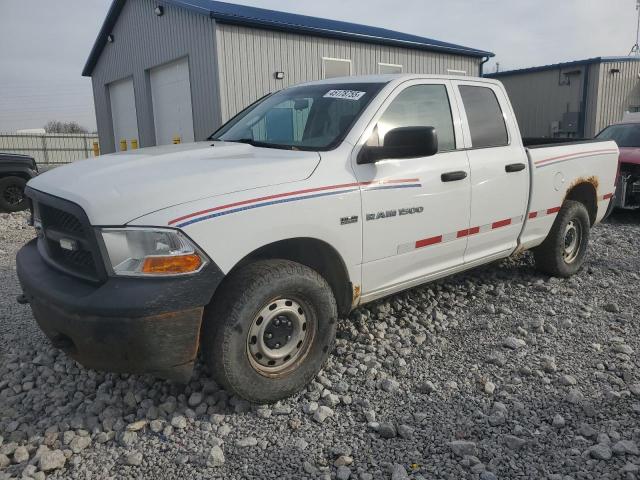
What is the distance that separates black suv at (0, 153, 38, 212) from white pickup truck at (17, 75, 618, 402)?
697 centimetres

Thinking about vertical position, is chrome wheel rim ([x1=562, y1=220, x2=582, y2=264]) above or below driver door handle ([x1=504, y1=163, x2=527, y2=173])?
below

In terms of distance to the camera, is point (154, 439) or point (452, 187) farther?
point (452, 187)

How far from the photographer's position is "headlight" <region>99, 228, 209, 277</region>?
2463 millimetres

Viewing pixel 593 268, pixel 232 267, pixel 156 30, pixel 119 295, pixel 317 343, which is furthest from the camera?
pixel 156 30

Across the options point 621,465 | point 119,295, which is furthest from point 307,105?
point 621,465

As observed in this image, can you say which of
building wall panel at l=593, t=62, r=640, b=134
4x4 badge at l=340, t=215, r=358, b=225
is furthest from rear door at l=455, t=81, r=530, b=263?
building wall panel at l=593, t=62, r=640, b=134

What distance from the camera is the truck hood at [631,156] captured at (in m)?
8.34

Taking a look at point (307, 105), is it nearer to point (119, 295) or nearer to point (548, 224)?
point (119, 295)

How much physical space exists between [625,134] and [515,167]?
22.8ft

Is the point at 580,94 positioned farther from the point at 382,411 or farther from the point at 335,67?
the point at 382,411

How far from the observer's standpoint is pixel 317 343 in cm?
313

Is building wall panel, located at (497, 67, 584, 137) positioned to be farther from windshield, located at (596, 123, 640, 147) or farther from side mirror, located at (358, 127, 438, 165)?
side mirror, located at (358, 127, 438, 165)

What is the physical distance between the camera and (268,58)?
40.5ft

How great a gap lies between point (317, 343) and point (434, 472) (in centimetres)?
100
